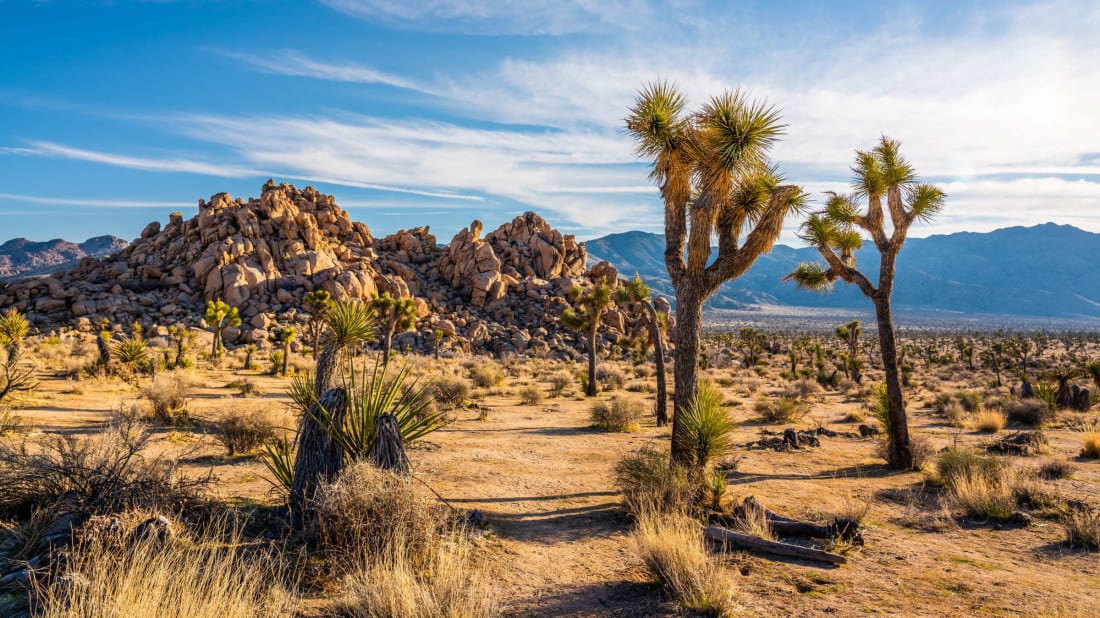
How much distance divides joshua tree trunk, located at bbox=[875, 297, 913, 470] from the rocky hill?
45420 millimetres

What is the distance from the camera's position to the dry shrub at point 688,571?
4.75m

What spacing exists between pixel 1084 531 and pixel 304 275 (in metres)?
66.0

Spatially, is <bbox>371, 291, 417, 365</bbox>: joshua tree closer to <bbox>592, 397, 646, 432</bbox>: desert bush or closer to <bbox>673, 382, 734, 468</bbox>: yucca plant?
<bbox>592, 397, 646, 432</bbox>: desert bush

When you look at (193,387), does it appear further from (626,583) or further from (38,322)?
(38,322)

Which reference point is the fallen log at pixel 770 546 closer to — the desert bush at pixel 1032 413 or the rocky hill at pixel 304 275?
the desert bush at pixel 1032 413

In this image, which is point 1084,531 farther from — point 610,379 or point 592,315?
point 610,379

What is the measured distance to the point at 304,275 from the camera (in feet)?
205

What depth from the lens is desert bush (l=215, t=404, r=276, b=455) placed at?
1053cm

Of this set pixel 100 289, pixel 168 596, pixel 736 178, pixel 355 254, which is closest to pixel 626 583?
pixel 168 596

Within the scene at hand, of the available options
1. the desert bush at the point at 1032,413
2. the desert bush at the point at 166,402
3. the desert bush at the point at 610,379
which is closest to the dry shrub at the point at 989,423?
the desert bush at the point at 1032,413

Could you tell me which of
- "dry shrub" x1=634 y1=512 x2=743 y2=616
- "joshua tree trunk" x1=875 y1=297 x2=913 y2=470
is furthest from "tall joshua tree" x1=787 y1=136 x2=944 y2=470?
"dry shrub" x1=634 y1=512 x2=743 y2=616

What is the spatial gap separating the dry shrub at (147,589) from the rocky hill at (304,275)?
4904 centimetres

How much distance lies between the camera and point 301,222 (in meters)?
68.4

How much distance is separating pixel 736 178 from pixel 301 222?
6866 cm
